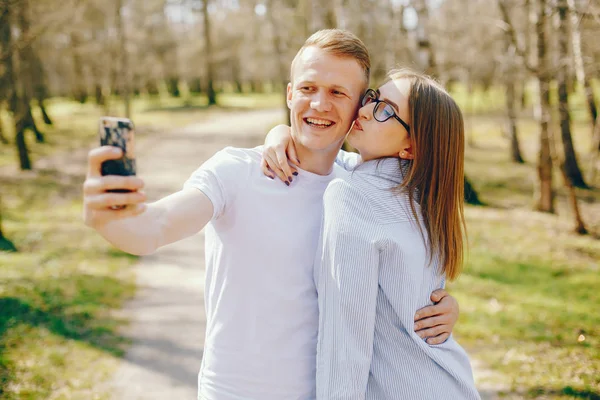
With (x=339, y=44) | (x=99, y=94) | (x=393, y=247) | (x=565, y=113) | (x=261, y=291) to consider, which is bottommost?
(x=99, y=94)

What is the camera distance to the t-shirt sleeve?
6.34ft

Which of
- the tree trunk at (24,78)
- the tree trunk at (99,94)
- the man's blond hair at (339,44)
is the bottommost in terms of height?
the tree trunk at (99,94)

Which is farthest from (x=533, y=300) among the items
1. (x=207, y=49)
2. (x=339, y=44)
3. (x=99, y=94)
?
(x=207, y=49)

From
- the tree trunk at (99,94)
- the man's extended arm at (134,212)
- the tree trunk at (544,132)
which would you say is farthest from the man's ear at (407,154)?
the tree trunk at (99,94)

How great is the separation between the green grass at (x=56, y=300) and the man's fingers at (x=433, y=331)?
3271 millimetres

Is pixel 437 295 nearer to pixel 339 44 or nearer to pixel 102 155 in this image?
pixel 339 44

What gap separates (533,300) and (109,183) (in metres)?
5.93

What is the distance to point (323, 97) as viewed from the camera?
215 centimetres

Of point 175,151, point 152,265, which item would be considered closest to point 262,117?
point 175,151

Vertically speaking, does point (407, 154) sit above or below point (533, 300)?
above

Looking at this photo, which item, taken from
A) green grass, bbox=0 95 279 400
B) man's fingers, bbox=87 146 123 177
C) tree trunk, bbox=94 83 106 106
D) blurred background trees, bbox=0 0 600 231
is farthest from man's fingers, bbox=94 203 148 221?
tree trunk, bbox=94 83 106 106

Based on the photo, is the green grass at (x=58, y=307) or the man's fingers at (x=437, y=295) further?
the green grass at (x=58, y=307)

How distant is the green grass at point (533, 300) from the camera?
4543mm

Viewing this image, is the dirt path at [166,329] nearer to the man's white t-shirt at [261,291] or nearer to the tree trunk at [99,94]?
the man's white t-shirt at [261,291]
